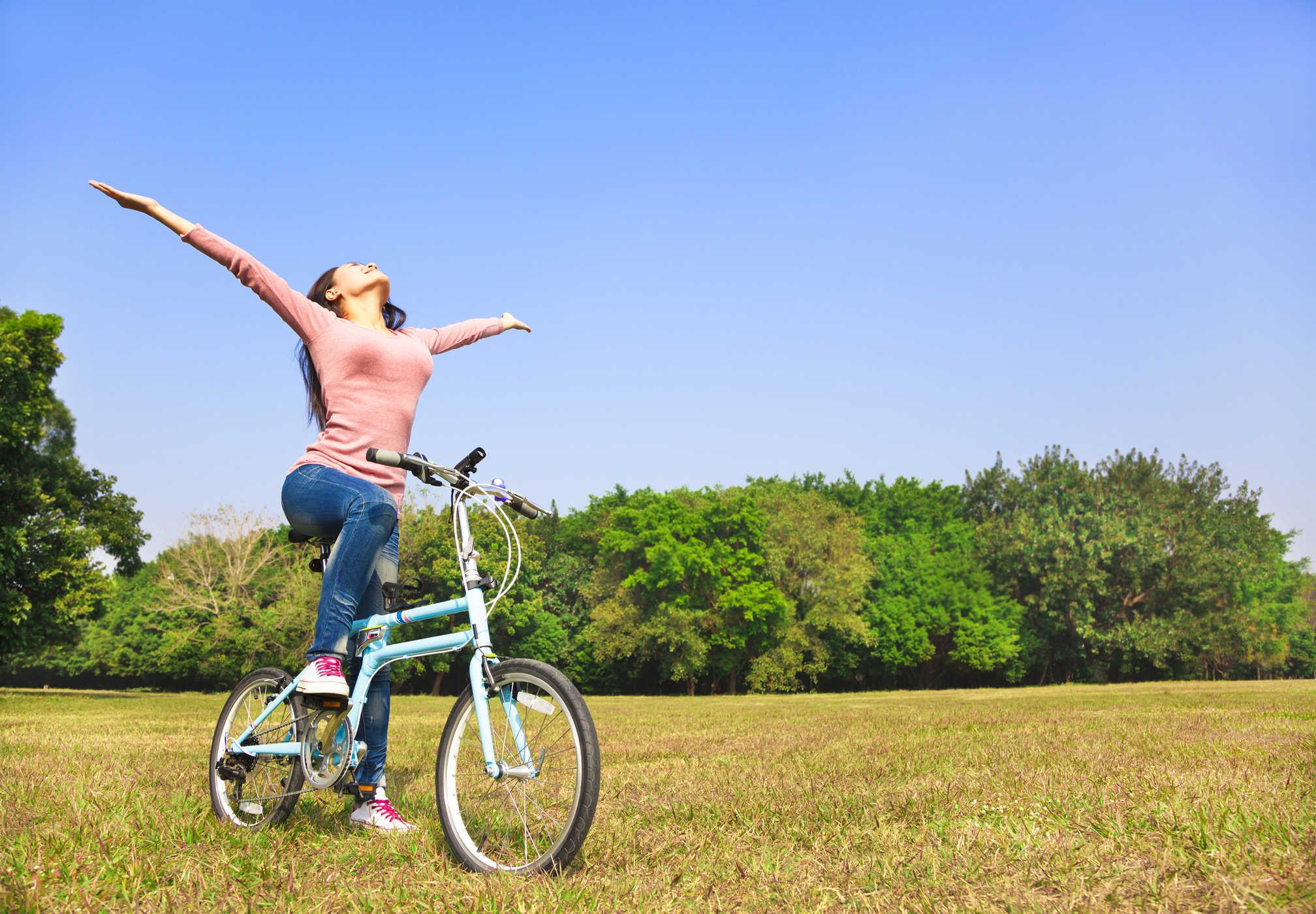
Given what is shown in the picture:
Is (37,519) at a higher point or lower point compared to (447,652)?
higher

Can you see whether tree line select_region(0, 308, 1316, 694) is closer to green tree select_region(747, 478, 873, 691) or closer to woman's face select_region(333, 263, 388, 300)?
green tree select_region(747, 478, 873, 691)

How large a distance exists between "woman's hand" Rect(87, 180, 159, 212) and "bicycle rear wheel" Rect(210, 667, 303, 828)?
2.35 meters

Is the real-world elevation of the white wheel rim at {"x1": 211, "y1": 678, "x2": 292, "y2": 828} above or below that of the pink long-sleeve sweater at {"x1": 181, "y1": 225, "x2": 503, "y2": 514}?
below

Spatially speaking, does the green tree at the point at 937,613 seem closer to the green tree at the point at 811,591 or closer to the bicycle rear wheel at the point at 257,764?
the green tree at the point at 811,591

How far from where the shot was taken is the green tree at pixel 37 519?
78.0 ft

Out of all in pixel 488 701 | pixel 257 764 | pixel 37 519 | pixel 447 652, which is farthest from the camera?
pixel 37 519

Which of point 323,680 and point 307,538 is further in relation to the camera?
point 307,538

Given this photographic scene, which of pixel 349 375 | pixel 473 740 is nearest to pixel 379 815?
pixel 473 740

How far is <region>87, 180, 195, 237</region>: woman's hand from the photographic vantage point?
3916 millimetres

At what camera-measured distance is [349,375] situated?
168 inches

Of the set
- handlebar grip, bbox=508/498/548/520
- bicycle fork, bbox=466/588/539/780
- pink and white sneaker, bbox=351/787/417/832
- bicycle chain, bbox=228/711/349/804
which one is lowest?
pink and white sneaker, bbox=351/787/417/832

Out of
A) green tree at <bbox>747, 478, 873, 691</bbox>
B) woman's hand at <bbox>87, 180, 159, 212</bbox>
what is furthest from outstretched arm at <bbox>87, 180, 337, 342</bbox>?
green tree at <bbox>747, 478, 873, 691</bbox>

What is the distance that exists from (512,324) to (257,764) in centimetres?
278

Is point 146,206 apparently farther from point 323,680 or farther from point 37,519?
point 37,519
